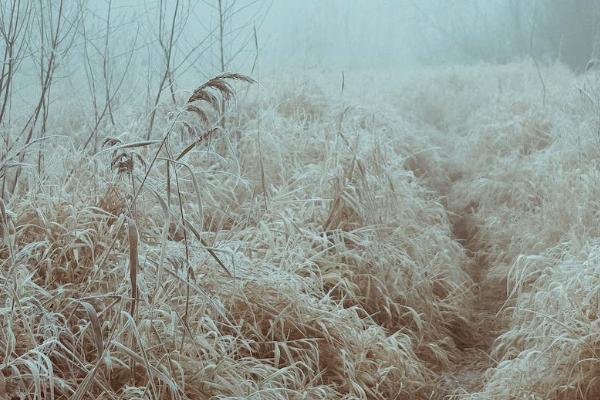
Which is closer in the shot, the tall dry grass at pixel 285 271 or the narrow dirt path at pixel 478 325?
the tall dry grass at pixel 285 271

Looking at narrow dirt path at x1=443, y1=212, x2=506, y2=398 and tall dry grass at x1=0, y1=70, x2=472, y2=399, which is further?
narrow dirt path at x1=443, y1=212, x2=506, y2=398

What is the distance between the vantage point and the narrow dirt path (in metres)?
2.92

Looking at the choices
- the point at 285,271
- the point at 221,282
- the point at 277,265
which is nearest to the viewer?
the point at 221,282

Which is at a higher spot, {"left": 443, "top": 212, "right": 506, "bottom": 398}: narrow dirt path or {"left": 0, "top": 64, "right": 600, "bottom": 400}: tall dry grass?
{"left": 0, "top": 64, "right": 600, "bottom": 400}: tall dry grass

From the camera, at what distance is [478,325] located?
3506 mm

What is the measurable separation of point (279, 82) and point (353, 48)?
6511mm

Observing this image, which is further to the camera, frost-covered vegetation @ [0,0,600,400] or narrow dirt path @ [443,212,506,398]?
narrow dirt path @ [443,212,506,398]

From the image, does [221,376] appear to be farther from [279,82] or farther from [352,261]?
[279,82]

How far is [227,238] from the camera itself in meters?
3.19

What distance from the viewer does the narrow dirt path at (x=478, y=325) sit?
9.58 ft

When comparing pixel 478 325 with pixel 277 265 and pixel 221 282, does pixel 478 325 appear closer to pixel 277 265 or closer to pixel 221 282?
pixel 277 265

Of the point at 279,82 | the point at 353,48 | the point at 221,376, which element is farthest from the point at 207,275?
the point at 353,48

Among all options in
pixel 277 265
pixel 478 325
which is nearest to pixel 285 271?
pixel 277 265

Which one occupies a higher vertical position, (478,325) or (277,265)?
(277,265)
